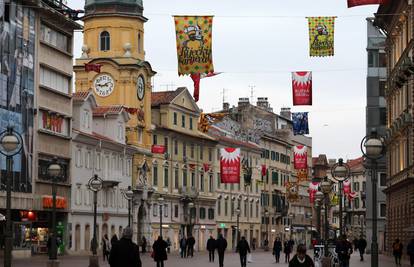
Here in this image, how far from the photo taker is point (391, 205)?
268ft

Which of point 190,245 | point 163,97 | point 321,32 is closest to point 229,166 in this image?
point 190,245

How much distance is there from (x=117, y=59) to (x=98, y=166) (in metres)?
13.9

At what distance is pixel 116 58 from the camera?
348 feet

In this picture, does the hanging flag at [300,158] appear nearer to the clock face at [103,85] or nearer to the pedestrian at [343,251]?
the clock face at [103,85]

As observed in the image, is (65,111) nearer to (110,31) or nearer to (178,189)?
(110,31)

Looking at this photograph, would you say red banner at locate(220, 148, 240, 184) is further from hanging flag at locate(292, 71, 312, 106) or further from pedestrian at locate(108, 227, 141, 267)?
pedestrian at locate(108, 227, 141, 267)

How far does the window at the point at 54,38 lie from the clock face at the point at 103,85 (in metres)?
18.4

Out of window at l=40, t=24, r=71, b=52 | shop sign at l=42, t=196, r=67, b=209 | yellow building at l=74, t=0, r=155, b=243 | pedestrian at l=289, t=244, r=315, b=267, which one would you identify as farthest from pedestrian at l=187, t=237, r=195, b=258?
pedestrian at l=289, t=244, r=315, b=267

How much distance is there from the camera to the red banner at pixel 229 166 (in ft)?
298

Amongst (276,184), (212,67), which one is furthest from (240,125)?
(212,67)

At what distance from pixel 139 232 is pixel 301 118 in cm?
2255

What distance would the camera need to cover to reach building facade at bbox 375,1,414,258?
66875 mm

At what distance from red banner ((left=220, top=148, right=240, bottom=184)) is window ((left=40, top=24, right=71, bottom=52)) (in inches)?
602

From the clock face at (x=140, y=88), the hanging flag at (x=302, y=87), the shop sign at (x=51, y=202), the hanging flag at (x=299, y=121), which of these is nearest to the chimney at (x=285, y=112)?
the clock face at (x=140, y=88)
